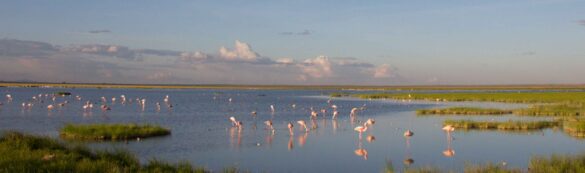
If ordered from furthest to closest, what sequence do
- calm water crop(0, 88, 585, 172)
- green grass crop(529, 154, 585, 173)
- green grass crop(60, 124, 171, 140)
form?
green grass crop(60, 124, 171, 140)
calm water crop(0, 88, 585, 172)
green grass crop(529, 154, 585, 173)

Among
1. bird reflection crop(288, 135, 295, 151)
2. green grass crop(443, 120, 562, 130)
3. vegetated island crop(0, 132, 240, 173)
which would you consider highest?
vegetated island crop(0, 132, 240, 173)

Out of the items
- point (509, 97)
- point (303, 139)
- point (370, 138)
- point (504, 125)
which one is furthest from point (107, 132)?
point (509, 97)

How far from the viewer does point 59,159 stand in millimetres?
15062

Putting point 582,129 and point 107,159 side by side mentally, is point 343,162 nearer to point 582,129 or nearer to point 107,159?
point 107,159

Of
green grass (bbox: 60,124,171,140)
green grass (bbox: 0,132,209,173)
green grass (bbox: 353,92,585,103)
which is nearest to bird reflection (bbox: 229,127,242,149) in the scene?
green grass (bbox: 60,124,171,140)

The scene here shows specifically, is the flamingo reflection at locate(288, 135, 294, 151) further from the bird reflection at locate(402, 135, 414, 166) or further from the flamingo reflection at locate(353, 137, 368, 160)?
the bird reflection at locate(402, 135, 414, 166)

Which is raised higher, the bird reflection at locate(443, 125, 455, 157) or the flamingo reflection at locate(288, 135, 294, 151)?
the flamingo reflection at locate(288, 135, 294, 151)

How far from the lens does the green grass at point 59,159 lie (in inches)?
545

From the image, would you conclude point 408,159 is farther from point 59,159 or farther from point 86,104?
point 86,104

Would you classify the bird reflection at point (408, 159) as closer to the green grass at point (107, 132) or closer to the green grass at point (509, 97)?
the green grass at point (107, 132)

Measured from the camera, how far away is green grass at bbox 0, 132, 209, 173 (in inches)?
545

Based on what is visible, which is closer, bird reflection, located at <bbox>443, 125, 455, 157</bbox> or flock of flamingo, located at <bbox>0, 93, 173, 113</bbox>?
bird reflection, located at <bbox>443, 125, 455, 157</bbox>

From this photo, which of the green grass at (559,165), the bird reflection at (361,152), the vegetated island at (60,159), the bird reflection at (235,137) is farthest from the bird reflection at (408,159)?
the vegetated island at (60,159)

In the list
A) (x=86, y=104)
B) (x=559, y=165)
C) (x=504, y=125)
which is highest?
(x=559, y=165)
